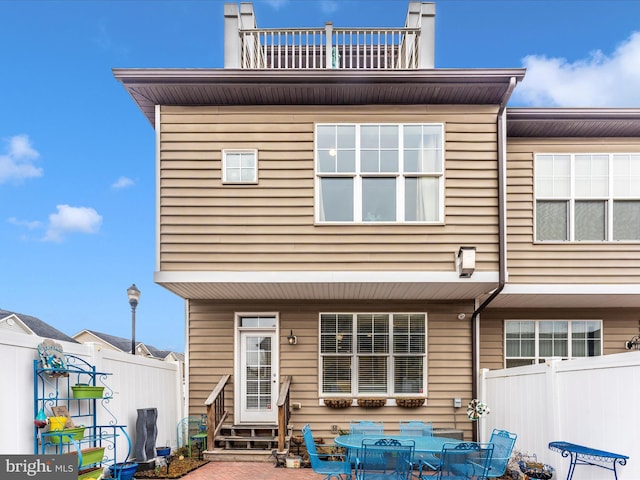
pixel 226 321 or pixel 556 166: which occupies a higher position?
pixel 556 166

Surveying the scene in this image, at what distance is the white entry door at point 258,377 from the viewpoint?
28.7ft

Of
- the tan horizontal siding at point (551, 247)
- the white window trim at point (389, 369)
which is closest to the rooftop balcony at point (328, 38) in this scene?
the tan horizontal siding at point (551, 247)

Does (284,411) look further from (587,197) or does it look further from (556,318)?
(587,197)

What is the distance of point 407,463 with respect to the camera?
556 centimetres

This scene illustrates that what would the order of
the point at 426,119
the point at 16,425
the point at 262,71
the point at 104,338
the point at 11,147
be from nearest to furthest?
the point at 16,425, the point at 262,71, the point at 426,119, the point at 104,338, the point at 11,147

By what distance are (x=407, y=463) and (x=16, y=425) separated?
397 centimetres

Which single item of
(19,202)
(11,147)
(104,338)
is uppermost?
(11,147)

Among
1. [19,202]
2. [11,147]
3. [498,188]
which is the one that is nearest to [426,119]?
[498,188]

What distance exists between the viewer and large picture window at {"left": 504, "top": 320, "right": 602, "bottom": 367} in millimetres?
9047

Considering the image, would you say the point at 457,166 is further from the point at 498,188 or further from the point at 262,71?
the point at 262,71

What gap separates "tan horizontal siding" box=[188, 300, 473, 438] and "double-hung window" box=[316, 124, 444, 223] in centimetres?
207

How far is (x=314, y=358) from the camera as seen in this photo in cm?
875

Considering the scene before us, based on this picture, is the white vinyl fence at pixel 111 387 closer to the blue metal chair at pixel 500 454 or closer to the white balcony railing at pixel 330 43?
the blue metal chair at pixel 500 454

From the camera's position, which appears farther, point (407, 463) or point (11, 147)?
point (11, 147)
